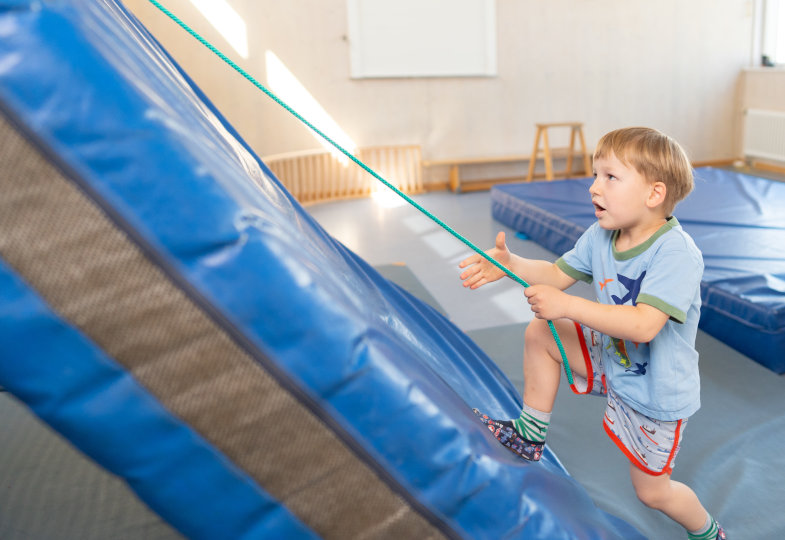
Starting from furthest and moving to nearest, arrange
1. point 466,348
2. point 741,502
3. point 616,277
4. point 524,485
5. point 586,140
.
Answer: point 586,140
point 466,348
point 741,502
point 616,277
point 524,485

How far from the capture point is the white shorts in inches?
54.4

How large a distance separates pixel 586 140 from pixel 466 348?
5664 millimetres

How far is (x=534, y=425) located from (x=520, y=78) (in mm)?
5906

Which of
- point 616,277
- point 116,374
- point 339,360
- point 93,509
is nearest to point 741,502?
point 616,277

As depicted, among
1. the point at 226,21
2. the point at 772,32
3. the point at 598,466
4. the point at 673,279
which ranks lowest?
the point at 598,466

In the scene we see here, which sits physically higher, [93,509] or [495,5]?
[495,5]

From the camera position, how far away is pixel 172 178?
745mm

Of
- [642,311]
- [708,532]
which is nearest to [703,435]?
[708,532]

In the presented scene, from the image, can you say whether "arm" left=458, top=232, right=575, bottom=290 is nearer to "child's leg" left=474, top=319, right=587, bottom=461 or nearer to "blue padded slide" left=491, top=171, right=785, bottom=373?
"child's leg" left=474, top=319, right=587, bottom=461

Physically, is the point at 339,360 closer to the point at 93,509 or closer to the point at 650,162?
the point at 650,162

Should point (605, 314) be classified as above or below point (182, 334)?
below

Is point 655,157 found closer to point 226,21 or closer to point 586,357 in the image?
point 586,357

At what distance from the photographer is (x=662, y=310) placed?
126cm

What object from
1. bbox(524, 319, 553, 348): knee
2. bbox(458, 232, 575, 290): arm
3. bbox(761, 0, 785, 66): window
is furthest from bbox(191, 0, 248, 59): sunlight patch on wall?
bbox(761, 0, 785, 66): window
